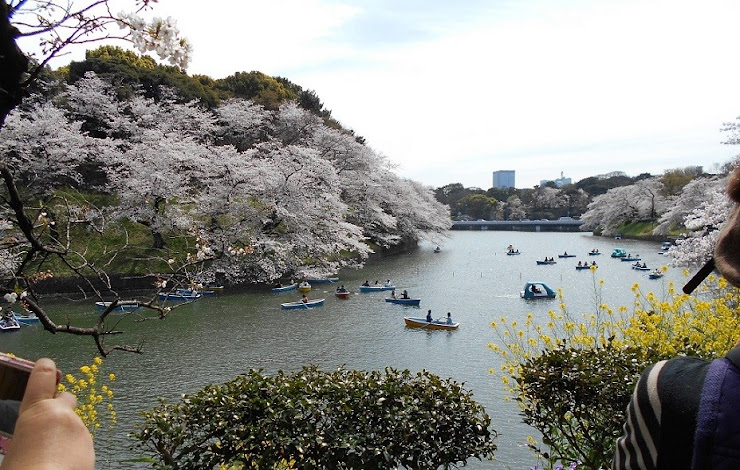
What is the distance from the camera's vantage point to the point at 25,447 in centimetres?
77

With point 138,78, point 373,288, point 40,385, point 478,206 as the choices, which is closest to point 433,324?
point 373,288

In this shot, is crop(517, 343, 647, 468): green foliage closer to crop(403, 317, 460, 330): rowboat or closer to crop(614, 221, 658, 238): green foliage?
crop(403, 317, 460, 330): rowboat

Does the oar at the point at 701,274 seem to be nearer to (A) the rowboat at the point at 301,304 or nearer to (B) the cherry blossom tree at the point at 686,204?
(A) the rowboat at the point at 301,304

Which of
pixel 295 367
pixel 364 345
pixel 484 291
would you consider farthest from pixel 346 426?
pixel 484 291

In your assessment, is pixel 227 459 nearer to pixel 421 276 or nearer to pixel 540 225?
pixel 421 276

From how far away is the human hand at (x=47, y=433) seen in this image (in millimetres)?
762

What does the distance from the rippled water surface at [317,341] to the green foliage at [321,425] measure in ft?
4.42

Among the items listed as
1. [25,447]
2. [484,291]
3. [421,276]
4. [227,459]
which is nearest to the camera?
[25,447]

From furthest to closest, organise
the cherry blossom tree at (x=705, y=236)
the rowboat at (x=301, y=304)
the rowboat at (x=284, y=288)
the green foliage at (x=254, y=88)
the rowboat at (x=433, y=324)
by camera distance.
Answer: the green foliage at (x=254, y=88) → the rowboat at (x=284, y=288) → the rowboat at (x=301, y=304) → the rowboat at (x=433, y=324) → the cherry blossom tree at (x=705, y=236)

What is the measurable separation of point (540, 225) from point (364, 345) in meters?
66.5

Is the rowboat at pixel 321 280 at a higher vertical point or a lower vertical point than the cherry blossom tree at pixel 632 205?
lower

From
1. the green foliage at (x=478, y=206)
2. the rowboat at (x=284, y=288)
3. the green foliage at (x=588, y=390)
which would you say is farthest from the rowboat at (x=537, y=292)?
the green foliage at (x=478, y=206)

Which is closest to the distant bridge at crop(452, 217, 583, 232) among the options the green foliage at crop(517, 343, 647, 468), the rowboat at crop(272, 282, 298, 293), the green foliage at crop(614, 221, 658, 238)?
the green foliage at crop(614, 221, 658, 238)

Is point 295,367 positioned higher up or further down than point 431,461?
further down
